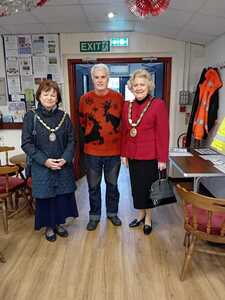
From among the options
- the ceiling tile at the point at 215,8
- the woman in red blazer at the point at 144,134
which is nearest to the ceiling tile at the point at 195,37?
the ceiling tile at the point at 215,8

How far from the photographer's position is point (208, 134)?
127 inches

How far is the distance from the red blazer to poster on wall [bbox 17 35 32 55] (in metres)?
2.00

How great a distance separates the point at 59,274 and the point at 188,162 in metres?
1.47

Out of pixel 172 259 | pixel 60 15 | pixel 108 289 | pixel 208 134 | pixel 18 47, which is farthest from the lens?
pixel 18 47

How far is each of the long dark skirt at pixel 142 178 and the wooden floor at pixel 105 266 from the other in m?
0.33

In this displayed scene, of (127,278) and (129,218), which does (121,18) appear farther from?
(127,278)

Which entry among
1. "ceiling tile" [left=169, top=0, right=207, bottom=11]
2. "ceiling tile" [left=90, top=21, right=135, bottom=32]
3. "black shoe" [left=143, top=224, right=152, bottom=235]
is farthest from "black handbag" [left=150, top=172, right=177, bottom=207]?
"ceiling tile" [left=90, top=21, right=135, bottom=32]

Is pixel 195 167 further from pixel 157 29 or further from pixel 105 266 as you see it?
pixel 157 29

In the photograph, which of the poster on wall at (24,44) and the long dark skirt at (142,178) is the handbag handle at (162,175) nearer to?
the long dark skirt at (142,178)

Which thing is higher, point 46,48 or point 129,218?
point 46,48

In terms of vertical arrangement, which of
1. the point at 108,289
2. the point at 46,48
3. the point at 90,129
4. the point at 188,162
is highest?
the point at 46,48

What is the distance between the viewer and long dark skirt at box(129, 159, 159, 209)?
2.30m

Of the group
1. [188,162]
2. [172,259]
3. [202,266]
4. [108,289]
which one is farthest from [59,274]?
[188,162]

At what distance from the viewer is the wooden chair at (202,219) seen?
1607 millimetres
